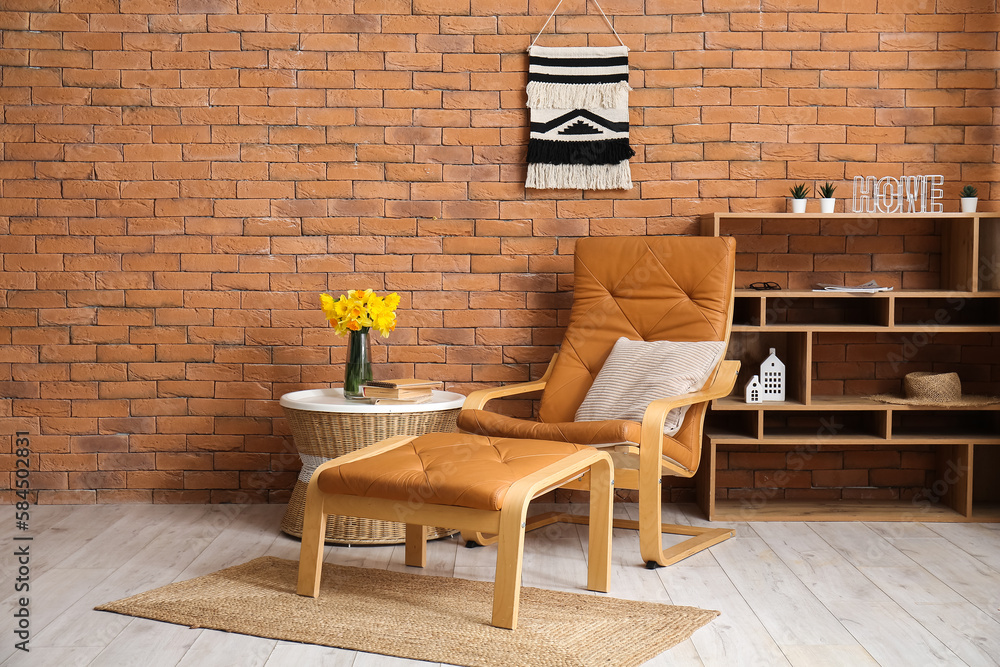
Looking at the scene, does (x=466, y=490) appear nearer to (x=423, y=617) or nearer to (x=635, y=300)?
(x=423, y=617)

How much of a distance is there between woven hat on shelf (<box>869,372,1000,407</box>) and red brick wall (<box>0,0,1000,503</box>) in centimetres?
83

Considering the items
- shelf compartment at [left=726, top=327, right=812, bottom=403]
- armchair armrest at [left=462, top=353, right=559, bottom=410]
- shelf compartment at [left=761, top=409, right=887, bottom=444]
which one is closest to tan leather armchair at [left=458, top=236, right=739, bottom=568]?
armchair armrest at [left=462, top=353, right=559, bottom=410]

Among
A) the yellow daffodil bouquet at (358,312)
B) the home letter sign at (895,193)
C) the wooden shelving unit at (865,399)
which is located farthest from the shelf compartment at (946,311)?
the yellow daffodil bouquet at (358,312)

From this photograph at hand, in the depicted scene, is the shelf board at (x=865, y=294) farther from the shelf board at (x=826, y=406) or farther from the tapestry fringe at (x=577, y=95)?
the tapestry fringe at (x=577, y=95)

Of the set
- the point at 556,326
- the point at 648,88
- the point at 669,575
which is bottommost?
the point at 669,575

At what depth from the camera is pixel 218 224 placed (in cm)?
375

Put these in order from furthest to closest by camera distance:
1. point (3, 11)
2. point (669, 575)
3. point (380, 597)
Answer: point (3, 11) → point (669, 575) → point (380, 597)

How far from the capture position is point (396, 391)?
3176 mm

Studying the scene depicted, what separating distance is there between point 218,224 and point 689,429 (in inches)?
84.0

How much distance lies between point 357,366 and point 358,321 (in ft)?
0.57

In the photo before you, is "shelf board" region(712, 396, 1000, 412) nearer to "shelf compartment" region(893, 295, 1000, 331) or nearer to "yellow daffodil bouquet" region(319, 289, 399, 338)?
"shelf compartment" region(893, 295, 1000, 331)

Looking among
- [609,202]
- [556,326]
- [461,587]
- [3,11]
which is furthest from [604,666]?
[3,11]

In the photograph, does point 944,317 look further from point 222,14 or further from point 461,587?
point 222,14

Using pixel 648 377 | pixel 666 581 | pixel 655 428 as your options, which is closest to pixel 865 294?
pixel 648 377
